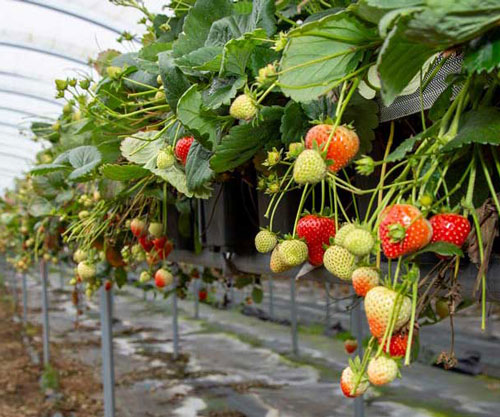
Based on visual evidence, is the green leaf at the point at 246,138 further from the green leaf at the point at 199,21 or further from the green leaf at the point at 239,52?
the green leaf at the point at 199,21

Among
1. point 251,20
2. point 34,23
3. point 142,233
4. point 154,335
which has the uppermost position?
point 34,23

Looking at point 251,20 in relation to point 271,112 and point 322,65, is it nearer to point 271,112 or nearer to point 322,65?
point 271,112

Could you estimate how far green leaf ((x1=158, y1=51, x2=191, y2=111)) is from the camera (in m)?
0.78

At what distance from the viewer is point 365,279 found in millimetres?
479

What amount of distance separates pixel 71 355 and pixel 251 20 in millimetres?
5994

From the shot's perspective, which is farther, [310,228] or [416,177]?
[310,228]

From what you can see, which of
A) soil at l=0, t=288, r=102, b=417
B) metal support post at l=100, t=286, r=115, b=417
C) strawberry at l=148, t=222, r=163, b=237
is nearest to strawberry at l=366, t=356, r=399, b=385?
strawberry at l=148, t=222, r=163, b=237

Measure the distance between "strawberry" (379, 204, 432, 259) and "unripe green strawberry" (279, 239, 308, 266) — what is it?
0.67 feet

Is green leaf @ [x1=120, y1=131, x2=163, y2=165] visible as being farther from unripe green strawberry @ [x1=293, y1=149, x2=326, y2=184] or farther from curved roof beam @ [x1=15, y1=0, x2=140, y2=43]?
curved roof beam @ [x1=15, y1=0, x2=140, y2=43]

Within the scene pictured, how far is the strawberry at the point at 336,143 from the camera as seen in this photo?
0.47 m

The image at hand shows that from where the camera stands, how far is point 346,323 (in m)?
7.63

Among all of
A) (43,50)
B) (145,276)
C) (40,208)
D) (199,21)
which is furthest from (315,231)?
(43,50)

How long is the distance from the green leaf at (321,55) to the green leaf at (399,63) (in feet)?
0.14

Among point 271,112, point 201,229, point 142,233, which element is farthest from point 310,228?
point 142,233
